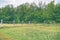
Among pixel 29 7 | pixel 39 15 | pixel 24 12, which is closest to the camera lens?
pixel 39 15

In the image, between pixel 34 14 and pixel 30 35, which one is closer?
pixel 30 35

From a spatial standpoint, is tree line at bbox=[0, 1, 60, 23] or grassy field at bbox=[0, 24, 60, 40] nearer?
grassy field at bbox=[0, 24, 60, 40]

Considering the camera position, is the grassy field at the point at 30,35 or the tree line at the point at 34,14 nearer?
the grassy field at the point at 30,35

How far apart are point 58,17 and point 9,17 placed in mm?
13512

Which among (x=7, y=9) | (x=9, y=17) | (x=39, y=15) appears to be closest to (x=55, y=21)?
(x=39, y=15)

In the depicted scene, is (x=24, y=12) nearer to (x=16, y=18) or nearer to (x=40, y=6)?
(x=16, y=18)

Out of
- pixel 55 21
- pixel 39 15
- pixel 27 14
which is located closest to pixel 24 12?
pixel 27 14

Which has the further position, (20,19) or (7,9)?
(7,9)

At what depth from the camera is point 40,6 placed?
67.0 metres

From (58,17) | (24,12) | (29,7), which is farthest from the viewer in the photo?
(29,7)

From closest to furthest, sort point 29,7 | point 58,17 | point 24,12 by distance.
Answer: point 58,17
point 24,12
point 29,7

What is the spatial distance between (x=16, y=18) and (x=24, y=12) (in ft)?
12.2

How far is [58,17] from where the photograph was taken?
51.7 meters

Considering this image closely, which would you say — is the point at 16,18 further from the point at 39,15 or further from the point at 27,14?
the point at 39,15
